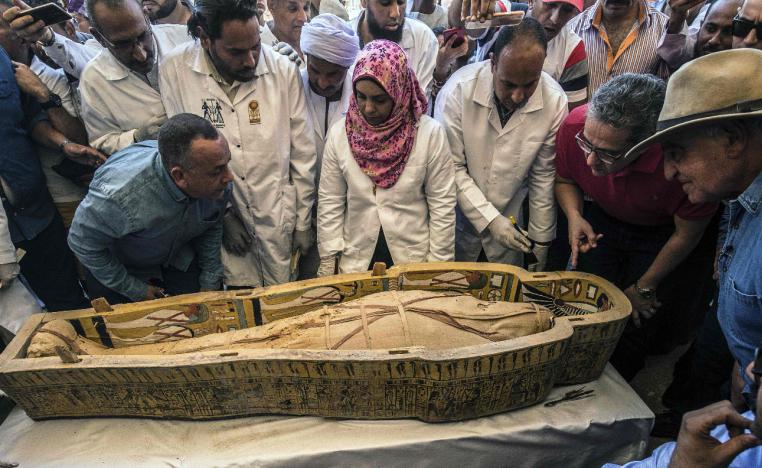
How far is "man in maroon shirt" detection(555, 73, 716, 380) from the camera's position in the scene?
6.22 feet

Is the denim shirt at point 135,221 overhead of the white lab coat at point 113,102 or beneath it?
beneath

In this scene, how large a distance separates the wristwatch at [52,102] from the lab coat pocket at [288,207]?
146cm

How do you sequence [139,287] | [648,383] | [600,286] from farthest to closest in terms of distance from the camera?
[648,383]
[139,287]
[600,286]

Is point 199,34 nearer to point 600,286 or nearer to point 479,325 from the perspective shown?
point 479,325

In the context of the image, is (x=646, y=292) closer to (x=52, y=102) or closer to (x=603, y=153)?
(x=603, y=153)

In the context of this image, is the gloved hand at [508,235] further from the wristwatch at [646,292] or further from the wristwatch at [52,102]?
the wristwatch at [52,102]

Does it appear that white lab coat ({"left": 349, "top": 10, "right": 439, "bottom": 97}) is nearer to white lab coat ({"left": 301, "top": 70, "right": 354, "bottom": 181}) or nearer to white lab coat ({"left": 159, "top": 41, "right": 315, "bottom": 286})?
white lab coat ({"left": 301, "top": 70, "right": 354, "bottom": 181})

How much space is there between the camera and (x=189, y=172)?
2078mm

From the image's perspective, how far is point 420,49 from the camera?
11.0 feet

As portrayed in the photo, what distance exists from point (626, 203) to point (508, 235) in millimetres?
634

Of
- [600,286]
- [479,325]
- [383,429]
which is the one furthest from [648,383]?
[383,429]

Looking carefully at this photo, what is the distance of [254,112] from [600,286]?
2.15 metres

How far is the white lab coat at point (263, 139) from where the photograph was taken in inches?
100

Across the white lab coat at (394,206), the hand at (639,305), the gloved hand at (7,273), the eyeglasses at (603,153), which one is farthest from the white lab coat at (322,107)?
the hand at (639,305)
